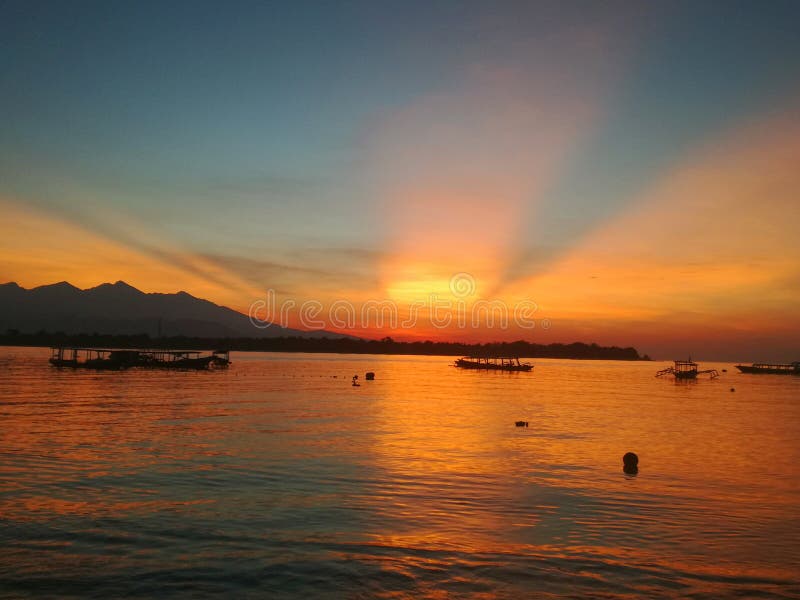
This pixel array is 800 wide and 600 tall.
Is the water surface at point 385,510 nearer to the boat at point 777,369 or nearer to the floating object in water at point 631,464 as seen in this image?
the floating object in water at point 631,464

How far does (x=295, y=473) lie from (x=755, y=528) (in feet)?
52.9

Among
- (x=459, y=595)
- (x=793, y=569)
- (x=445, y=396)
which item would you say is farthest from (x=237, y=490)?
(x=445, y=396)

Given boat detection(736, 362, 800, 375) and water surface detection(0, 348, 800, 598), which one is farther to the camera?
boat detection(736, 362, 800, 375)

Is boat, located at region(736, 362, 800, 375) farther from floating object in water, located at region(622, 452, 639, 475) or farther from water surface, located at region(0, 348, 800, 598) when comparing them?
floating object in water, located at region(622, 452, 639, 475)

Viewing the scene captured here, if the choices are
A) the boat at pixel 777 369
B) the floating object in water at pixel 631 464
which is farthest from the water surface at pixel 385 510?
the boat at pixel 777 369

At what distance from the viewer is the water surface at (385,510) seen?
12930 mm

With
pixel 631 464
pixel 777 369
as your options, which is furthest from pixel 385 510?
pixel 777 369

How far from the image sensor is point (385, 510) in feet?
60.6

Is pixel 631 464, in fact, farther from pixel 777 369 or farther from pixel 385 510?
pixel 777 369

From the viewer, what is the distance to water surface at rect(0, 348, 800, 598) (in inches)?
509

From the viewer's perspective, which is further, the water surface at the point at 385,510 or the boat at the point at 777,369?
the boat at the point at 777,369

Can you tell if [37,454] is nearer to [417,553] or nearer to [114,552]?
[114,552]

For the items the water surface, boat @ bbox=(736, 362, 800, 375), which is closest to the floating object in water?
the water surface

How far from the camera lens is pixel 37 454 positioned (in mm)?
26047
